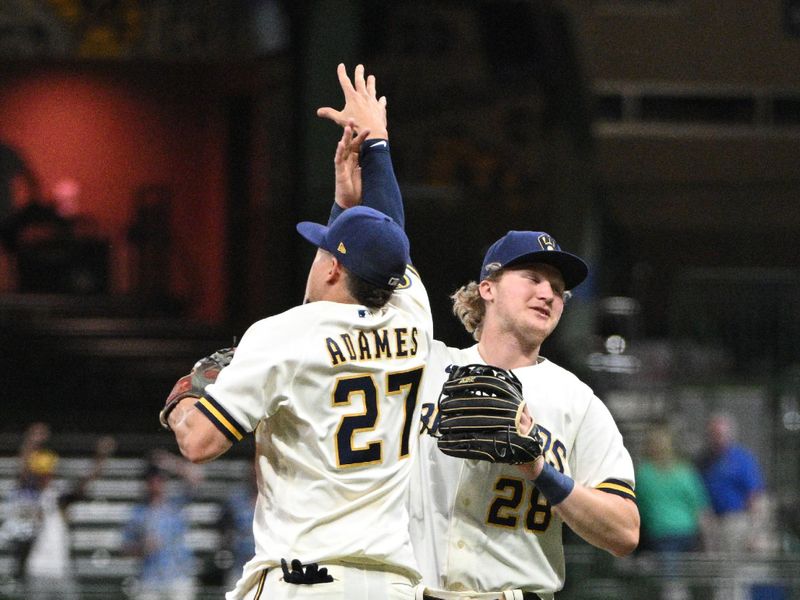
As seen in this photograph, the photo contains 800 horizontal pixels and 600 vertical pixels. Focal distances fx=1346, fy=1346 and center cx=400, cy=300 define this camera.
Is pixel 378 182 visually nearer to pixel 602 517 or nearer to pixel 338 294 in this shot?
pixel 338 294

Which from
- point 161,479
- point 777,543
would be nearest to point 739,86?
point 777,543

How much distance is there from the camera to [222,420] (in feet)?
9.06

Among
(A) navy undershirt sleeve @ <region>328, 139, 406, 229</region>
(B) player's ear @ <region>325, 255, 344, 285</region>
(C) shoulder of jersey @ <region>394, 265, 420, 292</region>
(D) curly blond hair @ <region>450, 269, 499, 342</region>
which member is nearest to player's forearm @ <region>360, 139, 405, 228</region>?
(A) navy undershirt sleeve @ <region>328, 139, 406, 229</region>

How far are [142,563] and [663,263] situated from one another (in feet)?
29.5

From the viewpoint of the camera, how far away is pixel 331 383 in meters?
2.89

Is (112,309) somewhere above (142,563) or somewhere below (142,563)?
above

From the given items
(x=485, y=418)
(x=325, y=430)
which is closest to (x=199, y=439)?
(x=325, y=430)

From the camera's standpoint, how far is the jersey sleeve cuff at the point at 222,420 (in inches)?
109

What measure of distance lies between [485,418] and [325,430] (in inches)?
13.5

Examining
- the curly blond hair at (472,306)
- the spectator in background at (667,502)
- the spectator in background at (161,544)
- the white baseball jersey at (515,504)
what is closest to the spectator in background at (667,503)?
the spectator in background at (667,502)

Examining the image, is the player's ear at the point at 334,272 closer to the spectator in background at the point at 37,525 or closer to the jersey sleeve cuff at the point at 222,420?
the jersey sleeve cuff at the point at 222,420

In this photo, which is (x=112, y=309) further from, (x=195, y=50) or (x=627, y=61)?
(x=627, y=61)

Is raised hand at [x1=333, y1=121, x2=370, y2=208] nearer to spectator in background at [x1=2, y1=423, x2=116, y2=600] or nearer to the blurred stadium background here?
the blurred stadium background

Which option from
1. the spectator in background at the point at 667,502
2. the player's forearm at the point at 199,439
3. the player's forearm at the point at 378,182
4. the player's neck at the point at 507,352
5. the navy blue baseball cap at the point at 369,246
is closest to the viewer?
the player's forearm at the point at 199,439
